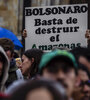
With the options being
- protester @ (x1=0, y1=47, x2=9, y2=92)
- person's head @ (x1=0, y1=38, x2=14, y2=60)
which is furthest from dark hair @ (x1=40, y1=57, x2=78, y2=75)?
person's head @ (x1=0, y1=38, x2=14, y2=60)

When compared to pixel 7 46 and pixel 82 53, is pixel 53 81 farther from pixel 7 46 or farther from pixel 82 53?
pixel 7 46

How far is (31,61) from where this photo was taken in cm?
493

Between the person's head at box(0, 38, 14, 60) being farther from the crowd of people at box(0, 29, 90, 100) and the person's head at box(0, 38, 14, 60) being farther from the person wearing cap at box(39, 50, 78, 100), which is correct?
the person wearing cap at box(39, 50, 78, 100)

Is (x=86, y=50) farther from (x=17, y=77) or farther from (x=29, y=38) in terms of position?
(x=29, y=38)

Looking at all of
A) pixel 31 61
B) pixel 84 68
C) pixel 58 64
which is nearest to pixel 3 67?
pixel 84 68

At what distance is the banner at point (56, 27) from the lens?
6.80 metres

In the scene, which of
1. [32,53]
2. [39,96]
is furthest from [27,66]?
[39,96]

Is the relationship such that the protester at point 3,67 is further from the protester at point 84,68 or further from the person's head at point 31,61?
the person's head at point 31,61

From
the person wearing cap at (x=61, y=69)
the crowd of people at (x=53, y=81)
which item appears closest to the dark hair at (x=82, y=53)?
the crowd of people at (x=53, y=81)

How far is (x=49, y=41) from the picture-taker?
684 cm

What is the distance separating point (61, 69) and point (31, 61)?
9.29ft

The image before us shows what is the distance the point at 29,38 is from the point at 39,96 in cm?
514

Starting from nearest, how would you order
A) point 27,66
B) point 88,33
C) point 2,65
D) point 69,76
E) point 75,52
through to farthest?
point 69,76 → point 2,65 → point 75,52 → point 27,66 → point 88,33

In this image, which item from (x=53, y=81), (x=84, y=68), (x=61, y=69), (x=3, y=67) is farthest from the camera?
(x=3, y=67)
